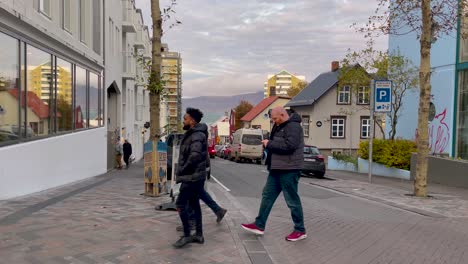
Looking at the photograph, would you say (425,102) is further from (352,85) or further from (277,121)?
(352,85)

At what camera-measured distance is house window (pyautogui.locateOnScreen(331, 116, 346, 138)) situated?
43.4 metres

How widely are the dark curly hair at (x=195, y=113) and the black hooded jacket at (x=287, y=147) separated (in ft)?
3.25

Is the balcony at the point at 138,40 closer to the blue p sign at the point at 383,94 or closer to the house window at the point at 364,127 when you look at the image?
the house window at the point at 364,127

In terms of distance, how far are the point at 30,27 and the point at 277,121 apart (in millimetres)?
6948

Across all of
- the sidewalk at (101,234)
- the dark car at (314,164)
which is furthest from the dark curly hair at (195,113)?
the dark car at (314,164)

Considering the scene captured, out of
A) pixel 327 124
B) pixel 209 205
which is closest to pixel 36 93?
pixel 209 205

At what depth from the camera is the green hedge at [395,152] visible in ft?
65.8

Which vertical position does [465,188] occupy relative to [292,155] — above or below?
below

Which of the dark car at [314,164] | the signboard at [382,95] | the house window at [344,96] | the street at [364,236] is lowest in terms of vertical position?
the dark car at [314,164]

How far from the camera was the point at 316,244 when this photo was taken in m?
6.52

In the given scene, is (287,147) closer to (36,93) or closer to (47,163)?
(36,93)

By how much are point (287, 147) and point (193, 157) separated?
1.25 meters

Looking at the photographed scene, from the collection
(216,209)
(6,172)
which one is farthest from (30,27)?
(216,209)

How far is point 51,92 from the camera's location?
43.0 ft
